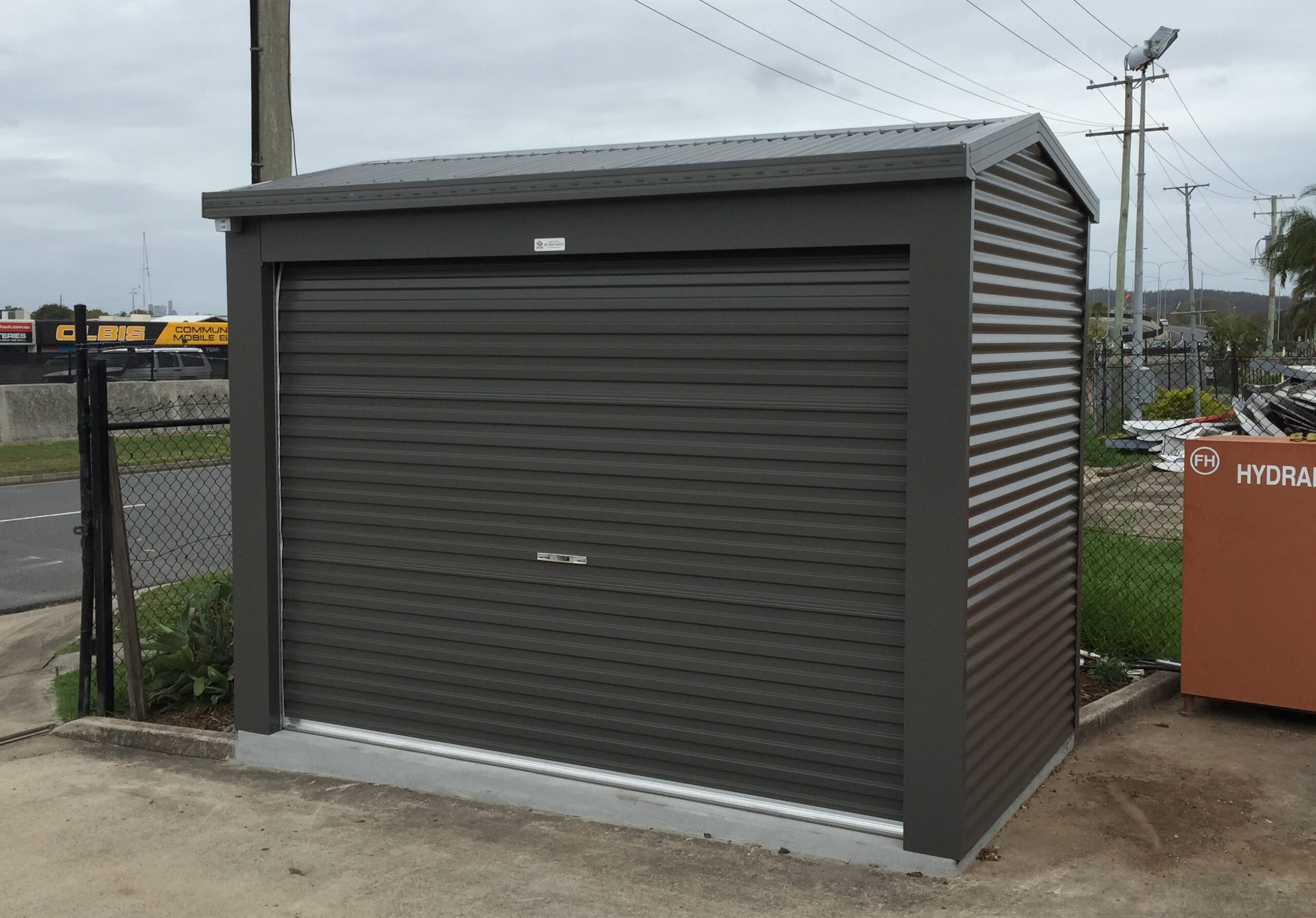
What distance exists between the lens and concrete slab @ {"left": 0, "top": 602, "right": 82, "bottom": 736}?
6918 mm

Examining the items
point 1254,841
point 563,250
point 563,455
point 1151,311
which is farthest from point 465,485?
point 1151,311

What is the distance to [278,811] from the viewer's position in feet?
17.8

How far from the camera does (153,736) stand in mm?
6316

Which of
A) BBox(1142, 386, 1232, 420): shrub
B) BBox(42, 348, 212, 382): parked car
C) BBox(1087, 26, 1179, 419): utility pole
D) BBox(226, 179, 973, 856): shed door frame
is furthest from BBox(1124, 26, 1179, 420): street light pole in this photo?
BBox(226, 179, 973, 856): shed door frame

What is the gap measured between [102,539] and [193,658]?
0.85 metres

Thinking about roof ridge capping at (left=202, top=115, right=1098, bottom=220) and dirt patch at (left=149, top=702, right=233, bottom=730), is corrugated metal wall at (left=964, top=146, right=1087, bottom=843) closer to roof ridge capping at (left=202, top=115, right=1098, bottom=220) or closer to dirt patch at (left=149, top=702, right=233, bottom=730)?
roof ridge capping at (left=202, top=115, right=1098, bottom=220)

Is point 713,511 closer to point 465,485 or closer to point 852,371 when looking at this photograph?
point 852,371

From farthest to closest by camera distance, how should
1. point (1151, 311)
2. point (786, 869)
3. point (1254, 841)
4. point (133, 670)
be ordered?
point (1151, 311), point (133, 670), point (1254, 841), point (786, 869)

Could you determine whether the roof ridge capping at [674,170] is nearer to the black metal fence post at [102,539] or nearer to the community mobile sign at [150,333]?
the black metal fence post at [102,539]

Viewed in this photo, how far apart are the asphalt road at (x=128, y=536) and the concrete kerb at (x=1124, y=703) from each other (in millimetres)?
5541

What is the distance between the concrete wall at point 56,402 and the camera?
22.8m

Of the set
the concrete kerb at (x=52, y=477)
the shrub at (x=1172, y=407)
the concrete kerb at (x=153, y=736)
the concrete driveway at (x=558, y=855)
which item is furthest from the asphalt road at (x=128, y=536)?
the shrub at (x=1172, y=407)

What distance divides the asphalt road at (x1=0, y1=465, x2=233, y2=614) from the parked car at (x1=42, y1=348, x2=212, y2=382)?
10903 mm

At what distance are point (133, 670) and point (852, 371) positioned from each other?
13.8 feet
